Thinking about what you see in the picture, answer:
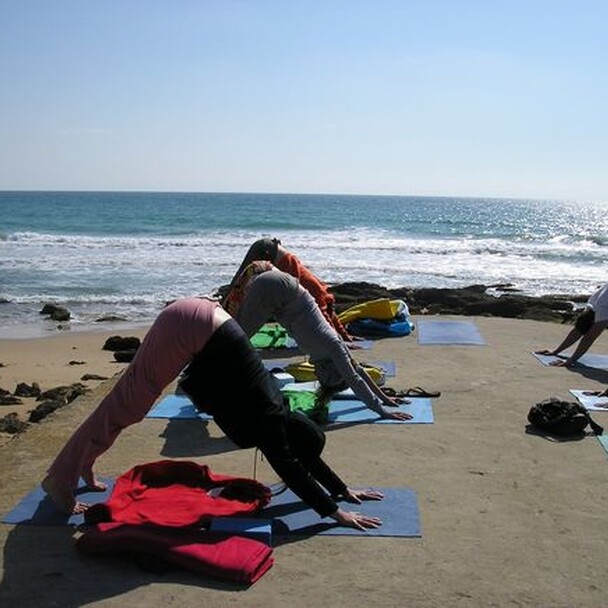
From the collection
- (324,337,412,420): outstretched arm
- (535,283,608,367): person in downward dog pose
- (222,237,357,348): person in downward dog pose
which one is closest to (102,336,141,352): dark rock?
(222,237,357,348): person in downward dog pose

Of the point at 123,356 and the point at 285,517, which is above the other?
the point at 285,517

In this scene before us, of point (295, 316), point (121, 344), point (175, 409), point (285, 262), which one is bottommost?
point (121, 344)

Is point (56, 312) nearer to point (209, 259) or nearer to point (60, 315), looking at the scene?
point (60, 315)

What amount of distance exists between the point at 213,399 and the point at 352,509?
1.03m

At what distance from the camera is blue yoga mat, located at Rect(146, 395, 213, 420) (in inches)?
246

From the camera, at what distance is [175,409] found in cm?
645

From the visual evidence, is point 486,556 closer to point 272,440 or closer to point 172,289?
point 272,440

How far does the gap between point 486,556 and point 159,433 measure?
9.19 feet

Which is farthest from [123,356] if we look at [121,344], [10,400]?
[10,400]

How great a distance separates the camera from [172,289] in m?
19.4

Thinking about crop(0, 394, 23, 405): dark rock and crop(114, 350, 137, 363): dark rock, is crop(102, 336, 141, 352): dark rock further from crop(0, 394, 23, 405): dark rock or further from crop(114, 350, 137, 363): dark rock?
crop(0, 394, 23, 405): dark rock

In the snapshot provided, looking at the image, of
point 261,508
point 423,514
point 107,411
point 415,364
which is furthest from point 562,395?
point 107,411

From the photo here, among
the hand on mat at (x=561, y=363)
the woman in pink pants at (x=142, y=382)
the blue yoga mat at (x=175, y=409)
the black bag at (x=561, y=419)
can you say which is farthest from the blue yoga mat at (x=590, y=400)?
the woman in pink pants at (x=142, y=382)

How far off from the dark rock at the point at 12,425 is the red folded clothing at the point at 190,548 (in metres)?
3.48
